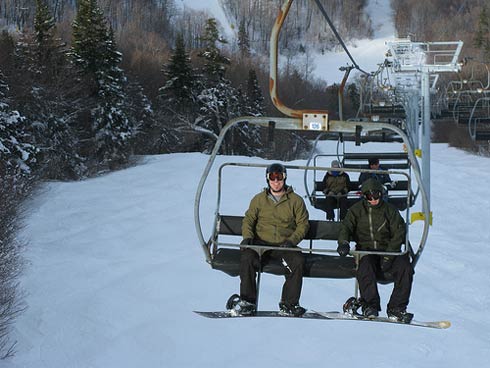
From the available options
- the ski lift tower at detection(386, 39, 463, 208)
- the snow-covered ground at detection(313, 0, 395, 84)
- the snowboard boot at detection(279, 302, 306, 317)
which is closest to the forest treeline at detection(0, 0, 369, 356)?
the ski lift tower at detection(386, 39, 463, 208)

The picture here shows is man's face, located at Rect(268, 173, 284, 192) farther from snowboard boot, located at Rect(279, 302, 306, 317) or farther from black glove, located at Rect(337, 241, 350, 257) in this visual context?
snowboard boot, located at Rect(279, 302, 306, 317)

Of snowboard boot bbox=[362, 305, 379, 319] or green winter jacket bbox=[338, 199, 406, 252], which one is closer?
snowboard boot bbox=[362, 305, 379, 319]

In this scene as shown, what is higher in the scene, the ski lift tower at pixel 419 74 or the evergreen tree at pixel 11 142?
the ski lift tower at pixel 419 74

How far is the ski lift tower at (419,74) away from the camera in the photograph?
9.71 metres

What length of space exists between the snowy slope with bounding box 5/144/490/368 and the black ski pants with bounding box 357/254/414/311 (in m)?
3.74

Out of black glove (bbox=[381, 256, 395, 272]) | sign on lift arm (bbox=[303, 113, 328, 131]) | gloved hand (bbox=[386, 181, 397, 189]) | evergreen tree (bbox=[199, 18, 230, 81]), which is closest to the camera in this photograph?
sign on lift arm (bbox=[303, 113, 328, 131])

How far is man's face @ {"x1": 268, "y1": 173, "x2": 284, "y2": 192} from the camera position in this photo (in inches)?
166

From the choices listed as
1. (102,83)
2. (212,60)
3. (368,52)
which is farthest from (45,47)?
(368,52)

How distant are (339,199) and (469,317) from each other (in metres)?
2.91

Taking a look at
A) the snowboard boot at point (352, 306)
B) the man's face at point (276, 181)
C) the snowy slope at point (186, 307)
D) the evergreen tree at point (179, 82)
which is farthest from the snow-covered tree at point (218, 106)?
the snowboard boot at point (352, 306)

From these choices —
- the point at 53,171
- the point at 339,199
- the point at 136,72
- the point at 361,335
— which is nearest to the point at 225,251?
the point at 339,199

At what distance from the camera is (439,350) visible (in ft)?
24.4

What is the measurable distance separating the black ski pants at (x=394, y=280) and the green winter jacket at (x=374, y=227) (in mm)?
180

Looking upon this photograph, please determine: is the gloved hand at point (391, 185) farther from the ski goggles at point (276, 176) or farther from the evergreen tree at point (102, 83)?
the evergreen tree at point (102, 83)
